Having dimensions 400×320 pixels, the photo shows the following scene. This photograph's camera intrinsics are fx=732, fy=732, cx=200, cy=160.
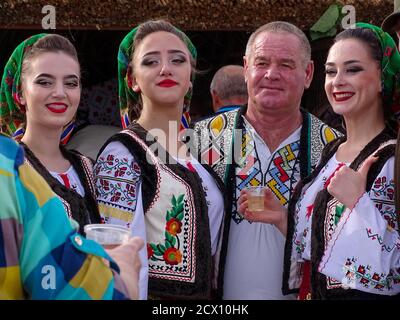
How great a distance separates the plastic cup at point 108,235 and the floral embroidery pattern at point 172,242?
1040 mm

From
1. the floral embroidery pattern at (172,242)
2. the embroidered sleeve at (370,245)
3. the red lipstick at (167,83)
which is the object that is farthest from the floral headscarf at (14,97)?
the embroidered sleeve at (370,245)

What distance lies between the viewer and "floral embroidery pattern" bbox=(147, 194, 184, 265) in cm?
286

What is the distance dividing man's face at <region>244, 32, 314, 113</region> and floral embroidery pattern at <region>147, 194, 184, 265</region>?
70 cm

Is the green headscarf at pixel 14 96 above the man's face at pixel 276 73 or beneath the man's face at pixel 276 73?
beneath

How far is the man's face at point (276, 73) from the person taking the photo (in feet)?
10.8

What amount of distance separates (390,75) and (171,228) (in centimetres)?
105

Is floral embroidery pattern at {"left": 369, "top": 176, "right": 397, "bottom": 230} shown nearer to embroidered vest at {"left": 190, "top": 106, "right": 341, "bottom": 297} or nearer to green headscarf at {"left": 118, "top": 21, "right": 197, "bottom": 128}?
embroidered vest at {"left": 190, "top": 106, "right": 341, "bottom": 297}

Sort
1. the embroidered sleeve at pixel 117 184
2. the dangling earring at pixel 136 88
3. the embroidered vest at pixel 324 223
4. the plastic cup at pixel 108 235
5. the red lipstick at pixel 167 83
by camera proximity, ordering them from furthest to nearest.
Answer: the dangling earring at pixel 136 88, the red lipstick at pixel 167 83, the embroidered sleeve at pixel 117 184, the embroidered vest at pixel 324 223, the plastic cup at pixel 108 235

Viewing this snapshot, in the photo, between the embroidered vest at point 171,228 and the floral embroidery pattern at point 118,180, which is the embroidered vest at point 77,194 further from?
the embroidered vest at point 171,228

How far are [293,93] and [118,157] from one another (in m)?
0.93

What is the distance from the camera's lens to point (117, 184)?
111 inches

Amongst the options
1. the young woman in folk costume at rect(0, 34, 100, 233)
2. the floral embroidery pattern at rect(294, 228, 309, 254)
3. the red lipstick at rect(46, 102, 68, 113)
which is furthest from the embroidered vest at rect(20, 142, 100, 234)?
the floral embroidery pattern at rect(294, 228, 309, 254)
